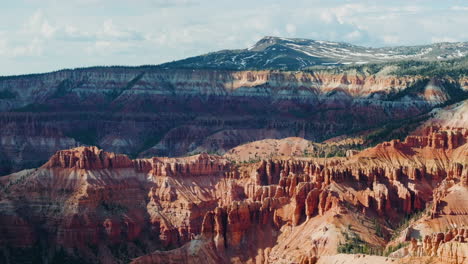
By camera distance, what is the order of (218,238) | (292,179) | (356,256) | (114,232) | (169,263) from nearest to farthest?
(356,256) < (169,263) < (218,238) < (292,179) < (114,232)

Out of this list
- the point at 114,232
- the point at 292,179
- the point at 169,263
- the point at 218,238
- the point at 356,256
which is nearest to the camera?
the point at 356,256

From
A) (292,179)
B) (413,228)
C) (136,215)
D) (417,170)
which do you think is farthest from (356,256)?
(136,215)

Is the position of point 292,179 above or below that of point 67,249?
above

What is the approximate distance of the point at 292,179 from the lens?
17638cm

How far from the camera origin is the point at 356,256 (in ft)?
428

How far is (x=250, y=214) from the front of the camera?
164 meters

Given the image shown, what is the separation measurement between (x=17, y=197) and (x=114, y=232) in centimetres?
1838

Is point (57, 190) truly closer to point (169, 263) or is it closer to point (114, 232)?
point (114, 232)

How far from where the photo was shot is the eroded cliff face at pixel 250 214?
157 metres

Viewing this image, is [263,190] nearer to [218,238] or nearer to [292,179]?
[292,179]

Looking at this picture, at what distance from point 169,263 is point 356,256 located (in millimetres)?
28150

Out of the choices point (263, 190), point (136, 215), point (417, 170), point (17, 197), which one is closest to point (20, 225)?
point (17, 197)

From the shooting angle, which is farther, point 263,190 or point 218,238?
point 263,190

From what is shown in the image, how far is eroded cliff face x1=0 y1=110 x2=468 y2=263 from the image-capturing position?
A: 516 feet
